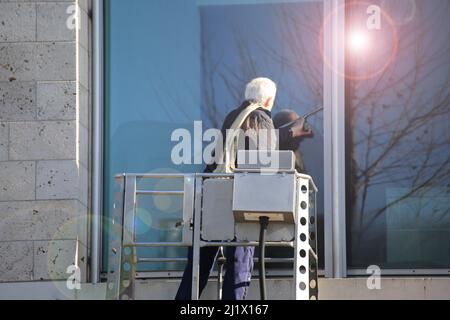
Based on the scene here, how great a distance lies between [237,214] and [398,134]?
8.46ft

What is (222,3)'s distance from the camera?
9875 mm

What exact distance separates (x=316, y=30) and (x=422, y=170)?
143 centimetres

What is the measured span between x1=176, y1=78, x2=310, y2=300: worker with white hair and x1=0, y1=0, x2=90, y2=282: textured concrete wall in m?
1.23

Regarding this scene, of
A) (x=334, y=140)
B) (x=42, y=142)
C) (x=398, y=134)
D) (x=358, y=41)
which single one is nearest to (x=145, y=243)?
(x=42, y=142)

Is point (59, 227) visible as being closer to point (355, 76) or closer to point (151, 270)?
point (151, 270)

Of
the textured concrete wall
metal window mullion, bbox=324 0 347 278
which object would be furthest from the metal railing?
metal window mullion, bbox=324 0 347 278

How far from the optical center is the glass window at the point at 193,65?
31.9ft

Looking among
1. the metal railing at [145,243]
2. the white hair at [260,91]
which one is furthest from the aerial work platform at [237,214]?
the white hair at [260,91]

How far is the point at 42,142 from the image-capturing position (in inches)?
368

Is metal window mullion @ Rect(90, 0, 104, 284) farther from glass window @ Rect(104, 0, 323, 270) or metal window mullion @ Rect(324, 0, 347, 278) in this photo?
metal window mullion @ Rect(324, 0, 347, 278)

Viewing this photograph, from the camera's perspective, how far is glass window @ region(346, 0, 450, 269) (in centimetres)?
Answer: 955

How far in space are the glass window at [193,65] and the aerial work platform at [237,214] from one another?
1.87 m

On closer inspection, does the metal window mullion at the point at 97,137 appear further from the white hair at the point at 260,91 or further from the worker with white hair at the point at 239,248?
the white hair at the point at 260,91
